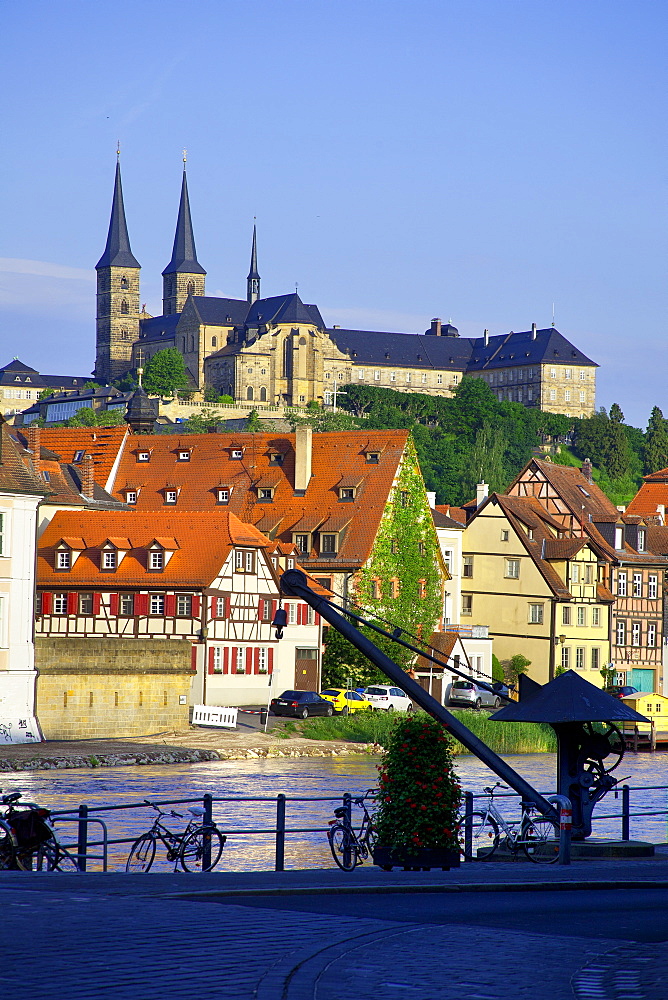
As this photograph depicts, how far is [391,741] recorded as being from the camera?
58.8 ft

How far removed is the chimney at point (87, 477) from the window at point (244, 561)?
904cm

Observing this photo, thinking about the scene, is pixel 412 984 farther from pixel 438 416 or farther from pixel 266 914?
pixel 438 416

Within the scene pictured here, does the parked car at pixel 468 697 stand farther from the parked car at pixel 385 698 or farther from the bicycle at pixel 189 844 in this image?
the bicycle at pixel 189 844

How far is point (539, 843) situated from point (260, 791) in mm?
21935

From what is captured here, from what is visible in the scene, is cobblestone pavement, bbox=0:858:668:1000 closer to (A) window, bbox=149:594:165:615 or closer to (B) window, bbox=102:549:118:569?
(A) window, bbox=149:594:165:615

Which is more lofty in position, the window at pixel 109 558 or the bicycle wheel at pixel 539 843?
the window at pixel 109 558

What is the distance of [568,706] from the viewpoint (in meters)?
20.3

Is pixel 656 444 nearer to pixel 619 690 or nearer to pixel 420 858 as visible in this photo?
pixel 619 690

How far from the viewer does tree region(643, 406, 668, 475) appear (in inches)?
7185

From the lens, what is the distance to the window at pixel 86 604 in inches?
2288

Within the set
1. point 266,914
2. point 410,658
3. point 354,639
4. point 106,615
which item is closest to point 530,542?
point 410,658

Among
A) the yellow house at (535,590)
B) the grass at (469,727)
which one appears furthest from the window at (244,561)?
the yellow house at (535,590)

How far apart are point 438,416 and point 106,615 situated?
140 meters

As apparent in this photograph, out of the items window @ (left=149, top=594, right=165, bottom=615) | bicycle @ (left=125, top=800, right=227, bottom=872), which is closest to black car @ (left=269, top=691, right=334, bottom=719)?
window @ (left=149, top=594, right=165, bottom=615)
